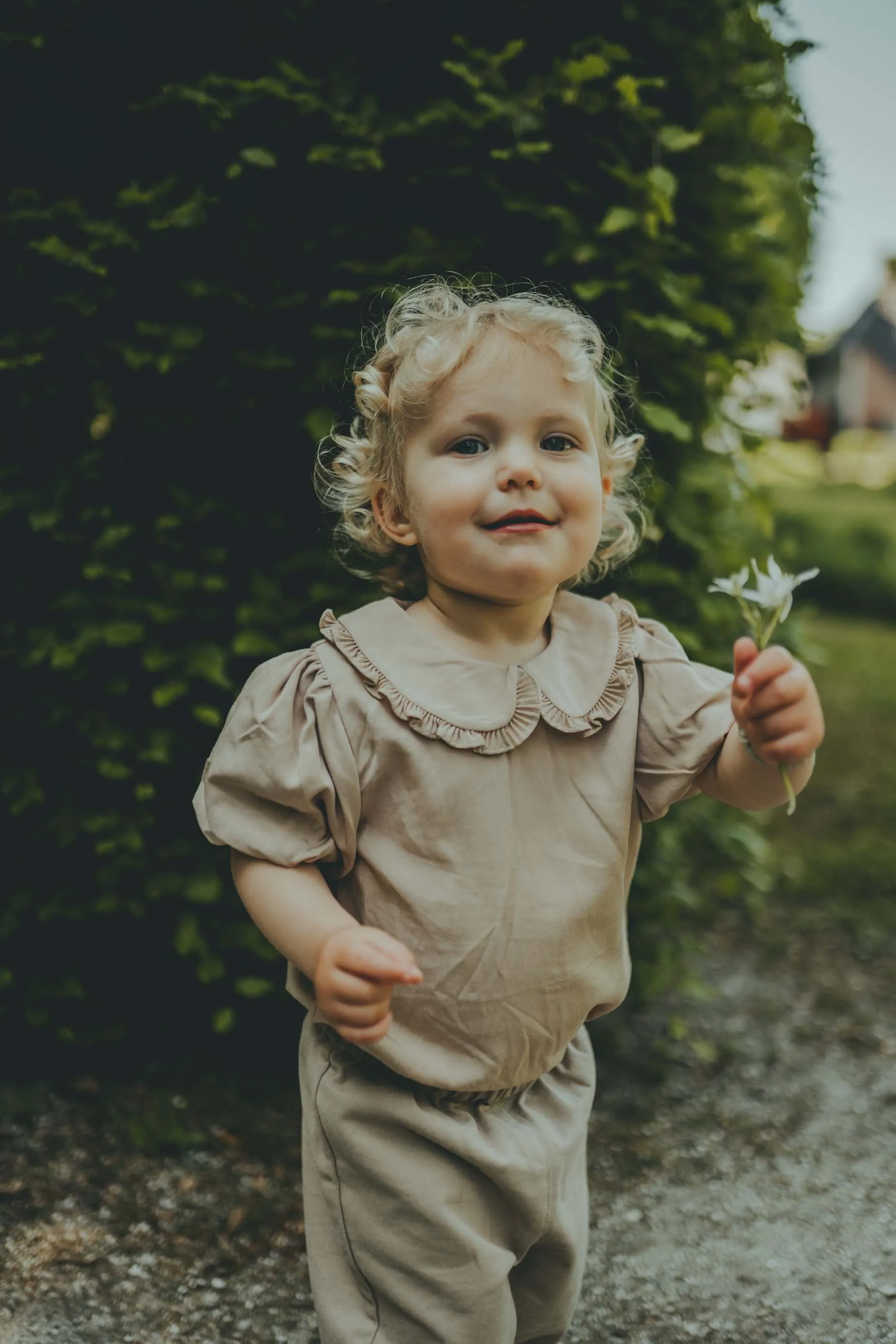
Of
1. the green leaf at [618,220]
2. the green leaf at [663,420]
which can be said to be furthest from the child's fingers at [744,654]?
the green leaf at [618,220]

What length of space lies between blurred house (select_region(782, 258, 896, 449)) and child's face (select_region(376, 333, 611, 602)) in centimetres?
2893

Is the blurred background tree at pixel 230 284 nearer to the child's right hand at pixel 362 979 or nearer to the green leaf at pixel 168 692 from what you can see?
the green leaf at pixel 168 692

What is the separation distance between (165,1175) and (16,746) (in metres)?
1.06

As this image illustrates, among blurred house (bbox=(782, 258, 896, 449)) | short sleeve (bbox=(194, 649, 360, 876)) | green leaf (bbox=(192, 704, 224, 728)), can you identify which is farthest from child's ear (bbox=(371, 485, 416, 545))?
blurred house (bbox=(782, 258, 896, 449))

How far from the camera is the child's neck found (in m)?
1.86

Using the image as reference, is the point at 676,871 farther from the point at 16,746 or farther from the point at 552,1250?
the point at 16,746

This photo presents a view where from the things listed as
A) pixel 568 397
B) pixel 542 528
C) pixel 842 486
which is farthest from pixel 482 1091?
pixel 842 486

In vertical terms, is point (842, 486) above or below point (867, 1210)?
below

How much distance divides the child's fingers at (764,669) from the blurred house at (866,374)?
2915 centimetres

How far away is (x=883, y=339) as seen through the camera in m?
30.5

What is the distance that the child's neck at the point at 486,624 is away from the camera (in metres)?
1.86

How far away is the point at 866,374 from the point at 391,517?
3180 cm

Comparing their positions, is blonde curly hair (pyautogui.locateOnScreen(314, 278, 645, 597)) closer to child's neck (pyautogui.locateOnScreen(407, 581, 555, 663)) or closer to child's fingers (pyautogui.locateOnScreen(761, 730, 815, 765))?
child's neck (pyautogui.locateOnScreen(407, 581, 555, 663))

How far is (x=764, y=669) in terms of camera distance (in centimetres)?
154
